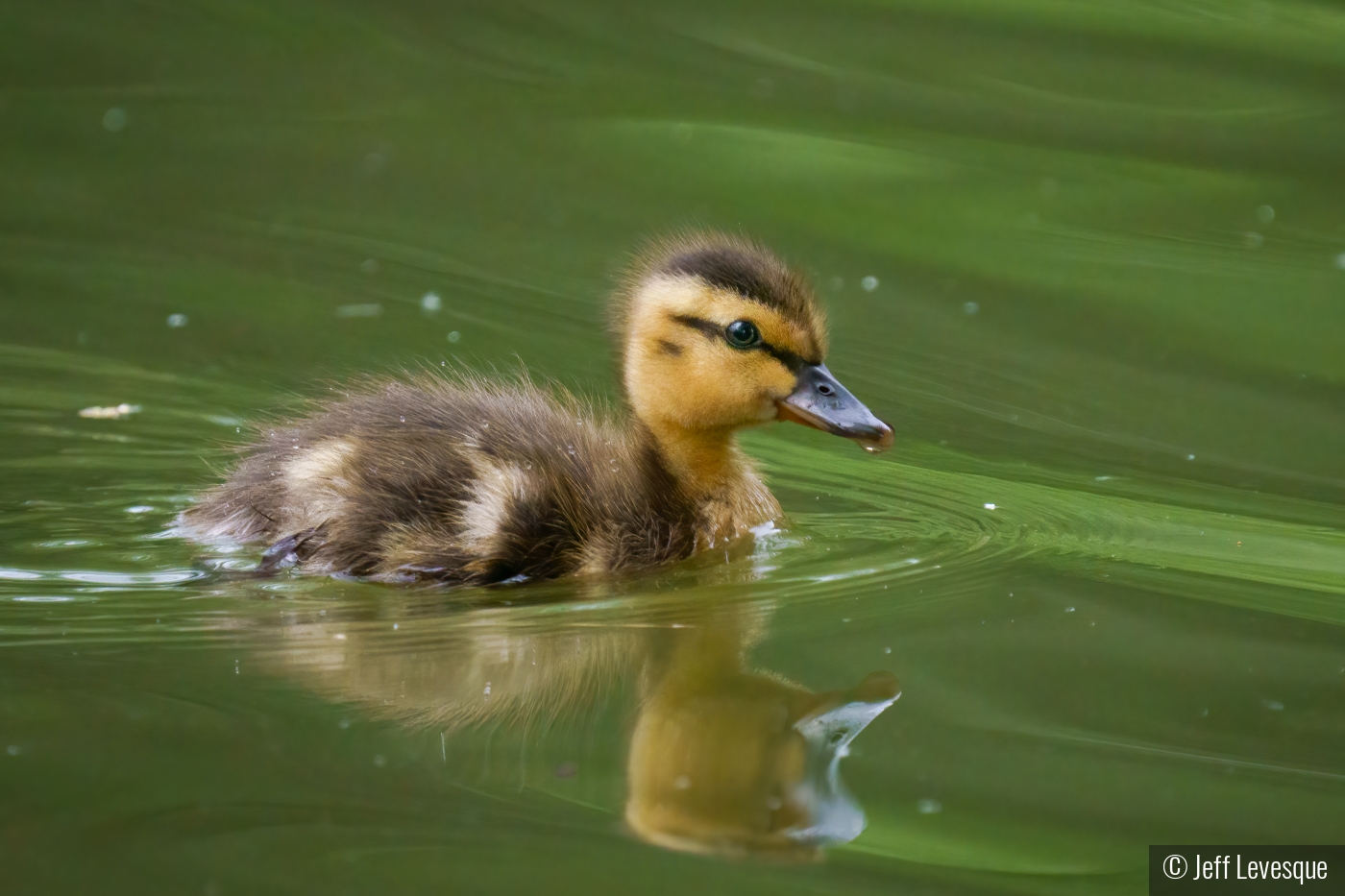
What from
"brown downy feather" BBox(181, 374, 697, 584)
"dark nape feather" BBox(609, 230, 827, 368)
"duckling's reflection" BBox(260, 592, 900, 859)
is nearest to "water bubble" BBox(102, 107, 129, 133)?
"brown downy feather" BBox(181, 374, 697, 584)

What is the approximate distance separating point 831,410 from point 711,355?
0.93 feet

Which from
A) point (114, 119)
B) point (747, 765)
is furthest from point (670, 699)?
point (114, 119)

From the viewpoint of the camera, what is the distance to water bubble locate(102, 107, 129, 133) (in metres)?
7.05

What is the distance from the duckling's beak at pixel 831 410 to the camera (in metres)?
4.12

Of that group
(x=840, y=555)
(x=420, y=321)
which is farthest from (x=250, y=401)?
(x=840, y=555)

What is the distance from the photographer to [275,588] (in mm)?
3824

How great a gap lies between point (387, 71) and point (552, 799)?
5039 millimetres

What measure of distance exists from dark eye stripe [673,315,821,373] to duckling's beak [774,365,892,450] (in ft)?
0.08

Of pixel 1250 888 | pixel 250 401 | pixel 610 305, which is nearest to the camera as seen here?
pixel 1250 888

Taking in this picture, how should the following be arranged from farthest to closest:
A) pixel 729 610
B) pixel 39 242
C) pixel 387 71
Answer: pixel 387 71
pixel 39 242
pixel 729 610

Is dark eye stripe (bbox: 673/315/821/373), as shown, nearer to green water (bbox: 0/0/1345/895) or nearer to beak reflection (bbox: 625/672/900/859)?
green water (bbox: 0/0/1345/895)

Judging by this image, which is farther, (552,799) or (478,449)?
(478,449)

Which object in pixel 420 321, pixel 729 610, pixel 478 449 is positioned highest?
pixel 420 321

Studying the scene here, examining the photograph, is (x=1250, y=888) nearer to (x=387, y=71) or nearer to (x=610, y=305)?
(x=610, y=305)
